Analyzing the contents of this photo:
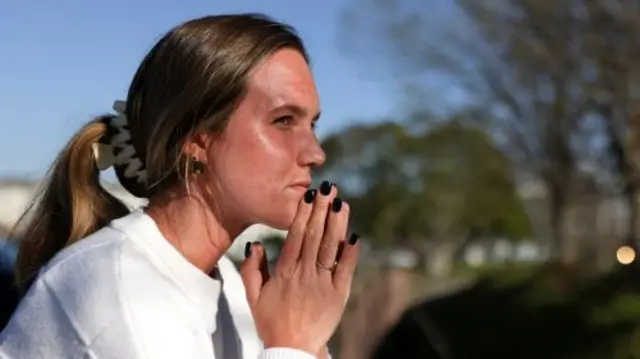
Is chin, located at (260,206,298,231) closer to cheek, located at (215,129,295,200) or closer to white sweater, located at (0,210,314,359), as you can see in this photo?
cheek, located at (215,129,295,200)

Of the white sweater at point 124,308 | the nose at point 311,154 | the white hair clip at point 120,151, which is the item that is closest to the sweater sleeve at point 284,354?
the white sweater at point 124,308

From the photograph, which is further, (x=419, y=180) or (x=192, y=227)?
(x=419, y=180)

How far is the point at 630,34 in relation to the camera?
35.9ft

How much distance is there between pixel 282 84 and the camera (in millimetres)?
1845

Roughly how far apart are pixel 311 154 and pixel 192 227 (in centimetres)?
25

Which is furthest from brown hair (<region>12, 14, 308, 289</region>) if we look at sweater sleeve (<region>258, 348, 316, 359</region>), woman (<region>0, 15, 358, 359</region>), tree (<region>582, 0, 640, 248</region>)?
tree (<region>582, 0, 640, 248</region>)

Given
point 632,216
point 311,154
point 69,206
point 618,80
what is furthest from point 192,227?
point 632,216

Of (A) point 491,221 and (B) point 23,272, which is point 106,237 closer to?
(B) point 23,272

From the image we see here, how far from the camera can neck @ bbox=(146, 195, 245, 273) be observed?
6.15 feet

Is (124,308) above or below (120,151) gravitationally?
below

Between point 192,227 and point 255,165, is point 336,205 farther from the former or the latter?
point 192,227

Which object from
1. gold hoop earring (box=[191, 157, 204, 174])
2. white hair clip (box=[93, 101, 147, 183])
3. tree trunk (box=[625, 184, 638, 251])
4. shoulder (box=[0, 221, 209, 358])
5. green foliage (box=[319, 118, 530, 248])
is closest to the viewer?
shoulder (box=[0, 221, 209, 358])

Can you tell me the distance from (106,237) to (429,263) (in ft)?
85.4

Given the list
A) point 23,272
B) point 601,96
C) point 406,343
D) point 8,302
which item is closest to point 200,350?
point 23,272
